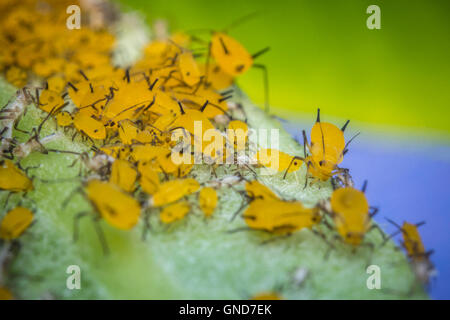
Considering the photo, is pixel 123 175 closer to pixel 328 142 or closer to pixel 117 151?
pixel 117 151

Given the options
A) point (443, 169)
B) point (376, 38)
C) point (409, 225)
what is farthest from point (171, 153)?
point (376, 38)

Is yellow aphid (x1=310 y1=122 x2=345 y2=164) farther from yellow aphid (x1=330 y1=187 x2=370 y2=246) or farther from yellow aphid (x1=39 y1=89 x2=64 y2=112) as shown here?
yellow aphid (x1=39 y1=89 x2=64 y2=112)

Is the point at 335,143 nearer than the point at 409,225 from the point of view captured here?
No

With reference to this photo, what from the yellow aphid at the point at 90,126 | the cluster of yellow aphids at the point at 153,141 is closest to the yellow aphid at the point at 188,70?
the cluster of yellow aphids at the point at 153,141

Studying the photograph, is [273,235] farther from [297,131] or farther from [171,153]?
[297,131]

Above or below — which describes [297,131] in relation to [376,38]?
below

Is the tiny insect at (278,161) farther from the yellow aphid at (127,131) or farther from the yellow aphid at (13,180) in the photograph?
the yellow aphid at (13,180)

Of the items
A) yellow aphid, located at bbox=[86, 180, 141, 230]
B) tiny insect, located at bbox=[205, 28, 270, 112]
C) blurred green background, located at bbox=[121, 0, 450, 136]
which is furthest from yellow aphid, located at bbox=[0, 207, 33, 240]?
blurred green background, located at bbox=[121, 0, 450, 136]
